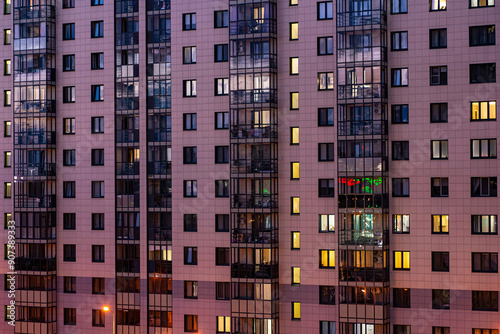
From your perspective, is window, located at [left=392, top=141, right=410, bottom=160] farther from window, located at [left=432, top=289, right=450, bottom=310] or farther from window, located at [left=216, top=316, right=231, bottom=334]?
window, located at [left=216, top=316, right=231, bottom=334]

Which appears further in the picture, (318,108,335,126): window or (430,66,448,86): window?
(318,108,335,126): window

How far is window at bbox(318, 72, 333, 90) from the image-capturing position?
60719 millimetres

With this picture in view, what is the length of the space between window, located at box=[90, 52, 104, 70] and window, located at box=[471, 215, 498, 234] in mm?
31998

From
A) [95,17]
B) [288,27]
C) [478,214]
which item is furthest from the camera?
[95,17]

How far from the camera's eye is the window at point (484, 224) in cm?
5759

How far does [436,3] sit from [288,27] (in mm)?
11139

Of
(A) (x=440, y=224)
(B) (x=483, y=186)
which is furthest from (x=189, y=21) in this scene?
(B) (x=483, y=186)

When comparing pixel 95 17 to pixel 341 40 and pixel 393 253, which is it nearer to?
pixel 341 40

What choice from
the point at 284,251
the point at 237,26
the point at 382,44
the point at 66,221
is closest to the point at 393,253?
the point at 284,251

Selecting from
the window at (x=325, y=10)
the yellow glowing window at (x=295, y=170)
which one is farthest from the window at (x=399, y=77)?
the yellow glowing window at (x=295, y=170)

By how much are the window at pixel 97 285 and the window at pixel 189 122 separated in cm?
1435

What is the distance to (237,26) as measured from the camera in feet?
203

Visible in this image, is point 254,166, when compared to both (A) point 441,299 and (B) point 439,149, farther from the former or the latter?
(A) point 441,299

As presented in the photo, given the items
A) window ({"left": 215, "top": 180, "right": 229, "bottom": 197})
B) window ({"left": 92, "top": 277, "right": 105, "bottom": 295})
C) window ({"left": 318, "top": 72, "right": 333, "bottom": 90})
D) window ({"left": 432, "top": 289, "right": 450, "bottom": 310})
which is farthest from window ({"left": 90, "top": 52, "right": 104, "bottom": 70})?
window ({"left": 432, "top": 289, "right": 450, "bottom": 310})
